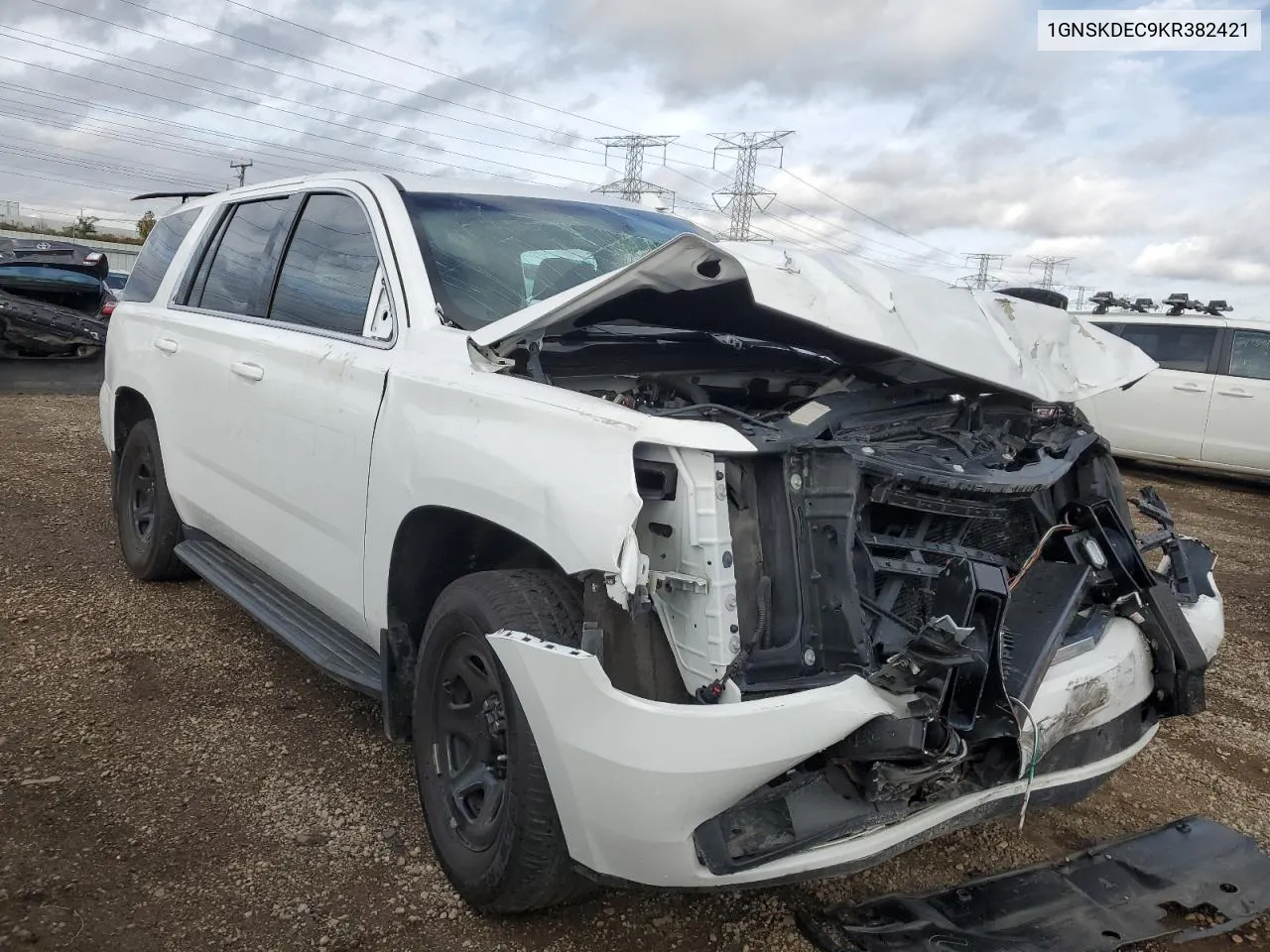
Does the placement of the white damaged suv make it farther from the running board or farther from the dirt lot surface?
the dirt lot surface

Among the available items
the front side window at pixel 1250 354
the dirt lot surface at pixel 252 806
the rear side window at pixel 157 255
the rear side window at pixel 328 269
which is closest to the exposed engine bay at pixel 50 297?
the rear side window at pixel 157 255

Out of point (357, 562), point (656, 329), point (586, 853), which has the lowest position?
point (586, 853)

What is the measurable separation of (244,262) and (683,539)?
109 inches

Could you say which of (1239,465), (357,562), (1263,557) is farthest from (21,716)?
(1239,465)

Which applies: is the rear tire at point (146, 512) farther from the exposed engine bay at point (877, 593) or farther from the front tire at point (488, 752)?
the exposed engine bay at point (877, 593)

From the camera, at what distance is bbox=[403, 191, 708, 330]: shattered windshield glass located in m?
2.99

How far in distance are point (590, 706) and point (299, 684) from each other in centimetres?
228

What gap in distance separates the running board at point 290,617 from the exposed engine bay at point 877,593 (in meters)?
1.05

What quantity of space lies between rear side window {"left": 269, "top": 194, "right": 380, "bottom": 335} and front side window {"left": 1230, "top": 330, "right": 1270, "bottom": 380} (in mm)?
8731

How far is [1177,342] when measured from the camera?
9656 mm

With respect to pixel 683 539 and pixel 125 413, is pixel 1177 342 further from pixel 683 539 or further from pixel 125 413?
pixel 683 539

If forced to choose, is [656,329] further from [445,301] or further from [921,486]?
[921,486]

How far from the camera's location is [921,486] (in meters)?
2.42

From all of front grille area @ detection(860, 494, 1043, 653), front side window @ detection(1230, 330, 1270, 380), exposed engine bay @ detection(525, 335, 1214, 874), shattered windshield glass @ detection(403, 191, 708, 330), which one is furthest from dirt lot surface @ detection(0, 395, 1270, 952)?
front side window @ detection(1230, 330, 1270, 380)
